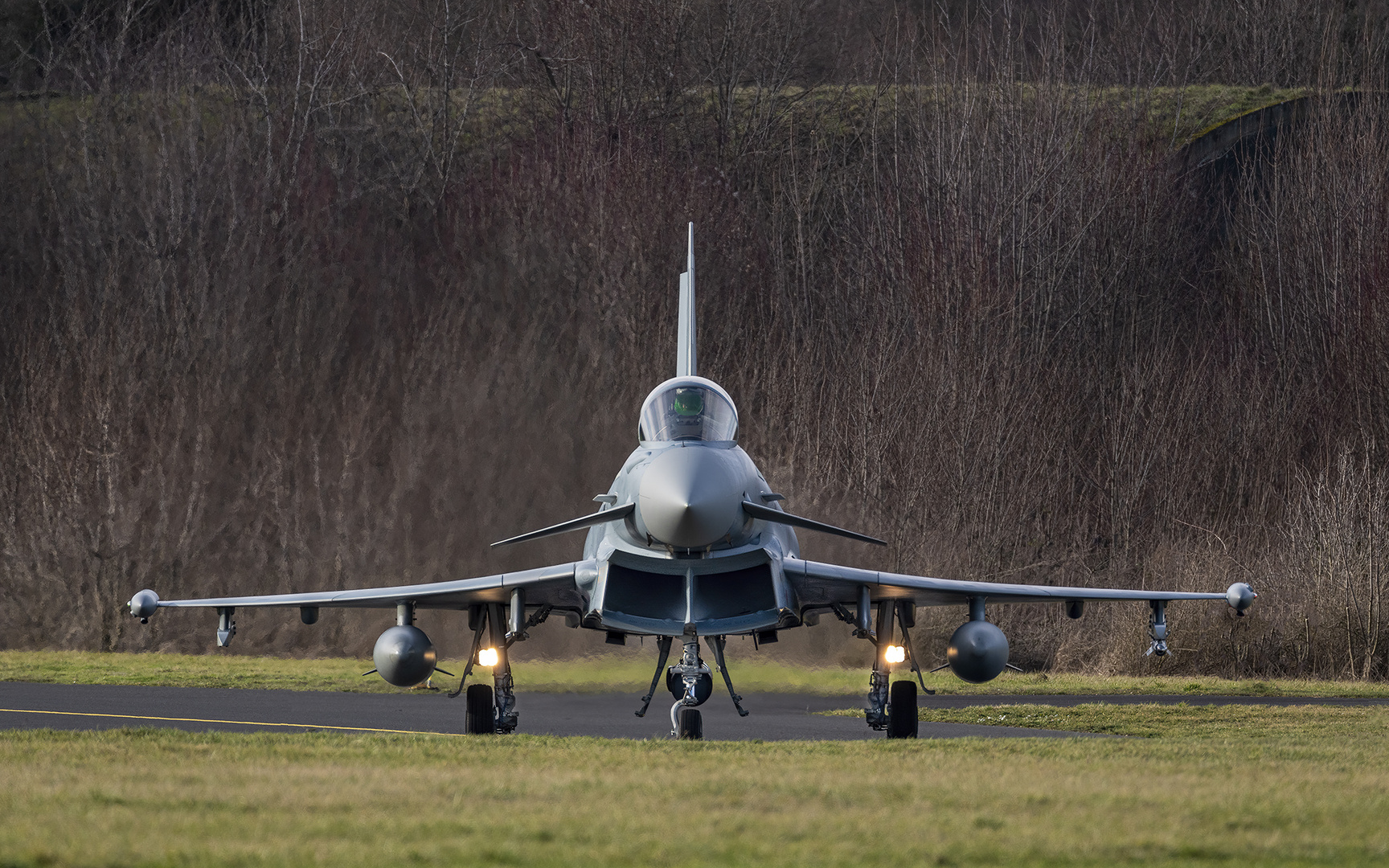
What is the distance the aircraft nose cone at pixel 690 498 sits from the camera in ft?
41.3

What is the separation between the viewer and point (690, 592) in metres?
13.5

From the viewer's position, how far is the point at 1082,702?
20.4 m

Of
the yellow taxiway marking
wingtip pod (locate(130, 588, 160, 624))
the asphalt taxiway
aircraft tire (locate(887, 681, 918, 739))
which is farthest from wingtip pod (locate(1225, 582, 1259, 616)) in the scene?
wingtip pod (locate(130, 588, 160, 624))

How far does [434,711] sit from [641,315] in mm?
18122

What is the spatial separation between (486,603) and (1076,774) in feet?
23.9

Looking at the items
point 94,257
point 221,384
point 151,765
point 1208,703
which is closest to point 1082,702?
point 1208,703

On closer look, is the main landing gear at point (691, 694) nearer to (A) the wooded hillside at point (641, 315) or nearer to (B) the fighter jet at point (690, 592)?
(B) the fighter jet at point (690, 592)

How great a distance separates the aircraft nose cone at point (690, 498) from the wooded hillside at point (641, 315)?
15.1 m

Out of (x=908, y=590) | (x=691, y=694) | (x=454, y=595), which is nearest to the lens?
(x=691, y=694)

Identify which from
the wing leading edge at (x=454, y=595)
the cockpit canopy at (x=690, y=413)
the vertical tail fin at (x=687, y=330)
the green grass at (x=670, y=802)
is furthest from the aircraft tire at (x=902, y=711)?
the vertical tail fin at (x=687, y=330)

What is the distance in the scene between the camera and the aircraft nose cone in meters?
12.6

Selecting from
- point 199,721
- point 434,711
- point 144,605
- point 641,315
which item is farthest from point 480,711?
point 641,315

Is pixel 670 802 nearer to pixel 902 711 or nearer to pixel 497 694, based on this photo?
pixel 902 711

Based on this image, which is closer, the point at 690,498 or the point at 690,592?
the point at 690,498
